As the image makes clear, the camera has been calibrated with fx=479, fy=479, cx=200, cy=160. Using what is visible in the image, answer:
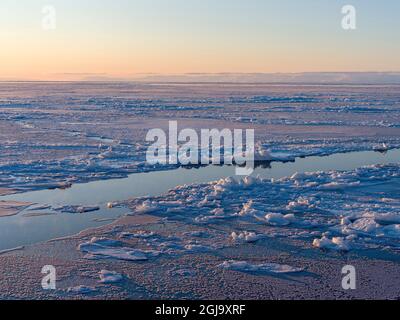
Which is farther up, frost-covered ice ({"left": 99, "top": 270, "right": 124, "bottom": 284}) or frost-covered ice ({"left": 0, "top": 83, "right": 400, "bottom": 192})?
frost-covered ice ({"left": 0, "top": 83, "right": 400, "bottom": 192})

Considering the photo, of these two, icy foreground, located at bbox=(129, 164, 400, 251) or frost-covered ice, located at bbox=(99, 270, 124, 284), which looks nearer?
frost-covered ice, located at bbox=(99, 270, 124, 284)

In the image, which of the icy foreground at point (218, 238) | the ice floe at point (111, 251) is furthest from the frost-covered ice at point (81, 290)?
the ice floe at point (111, 251)

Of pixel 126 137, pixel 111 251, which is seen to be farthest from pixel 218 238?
pixel 126 137

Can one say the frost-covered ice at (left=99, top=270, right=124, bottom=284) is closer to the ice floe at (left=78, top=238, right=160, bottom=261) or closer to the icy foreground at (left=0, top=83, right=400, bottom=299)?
the icy foreground at (left=0, top=83, right=400, bottom=299)

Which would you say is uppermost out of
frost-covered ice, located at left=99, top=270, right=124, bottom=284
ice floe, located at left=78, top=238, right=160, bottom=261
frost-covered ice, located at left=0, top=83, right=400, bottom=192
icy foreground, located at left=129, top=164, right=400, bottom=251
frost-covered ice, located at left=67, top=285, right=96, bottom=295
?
frost-covered ice, located at left=0, top=83, right=400, bottom=192

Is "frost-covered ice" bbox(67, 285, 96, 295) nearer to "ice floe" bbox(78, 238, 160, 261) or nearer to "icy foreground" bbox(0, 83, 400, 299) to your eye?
"icy foreground" bbox(0, 83, 400, 299)

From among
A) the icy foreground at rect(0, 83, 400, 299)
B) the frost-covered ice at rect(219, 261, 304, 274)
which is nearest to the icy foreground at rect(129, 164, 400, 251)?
the icy foreground at rect(0, 83, 400, 299)

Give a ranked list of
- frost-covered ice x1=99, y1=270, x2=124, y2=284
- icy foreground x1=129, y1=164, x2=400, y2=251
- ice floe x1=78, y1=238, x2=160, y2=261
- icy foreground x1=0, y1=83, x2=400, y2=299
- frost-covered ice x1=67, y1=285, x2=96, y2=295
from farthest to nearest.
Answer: icy foreground x1=129, y1=164, x2=400, y2=251, ice floe x1=78, y1=238, x2=160, y2=261, frost-covered ice x1=99, y1=270, x2=124, y2=284, icy foreground x1=0, y1=83, x2=400, y2=299, frost-covered ice x1=67, y1=285, x2=96, y2=295

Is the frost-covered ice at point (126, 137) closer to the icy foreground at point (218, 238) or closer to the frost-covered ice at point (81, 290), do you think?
the icy foreground at point (218, 238)

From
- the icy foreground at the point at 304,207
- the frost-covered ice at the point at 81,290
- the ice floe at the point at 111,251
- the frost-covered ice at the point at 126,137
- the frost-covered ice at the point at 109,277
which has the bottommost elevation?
the frost-covered ice at the point at 81,290

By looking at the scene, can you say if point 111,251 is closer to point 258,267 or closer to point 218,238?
point 218,238

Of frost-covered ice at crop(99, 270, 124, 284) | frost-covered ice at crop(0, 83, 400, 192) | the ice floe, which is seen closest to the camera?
frost-covered ice at crop(99, 270, 124, 284)

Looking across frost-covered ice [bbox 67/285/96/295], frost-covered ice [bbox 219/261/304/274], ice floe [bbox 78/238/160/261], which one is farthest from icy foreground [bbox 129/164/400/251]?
frost-covered ice [bbox 67/285/96/295]
